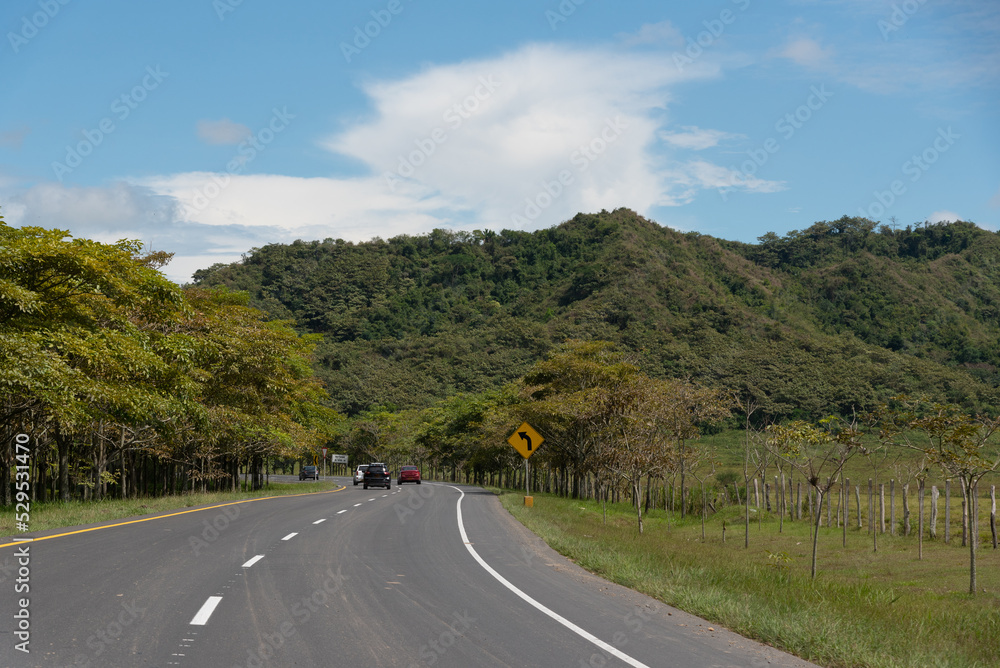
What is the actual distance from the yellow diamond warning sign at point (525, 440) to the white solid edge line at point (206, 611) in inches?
854

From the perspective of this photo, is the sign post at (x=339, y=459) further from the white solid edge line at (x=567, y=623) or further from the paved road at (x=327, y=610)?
the white solid edge line at (x=567, y=623)

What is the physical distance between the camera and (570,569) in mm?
13812

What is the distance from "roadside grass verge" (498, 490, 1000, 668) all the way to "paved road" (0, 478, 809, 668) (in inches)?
17.7

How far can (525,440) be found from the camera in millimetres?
31500

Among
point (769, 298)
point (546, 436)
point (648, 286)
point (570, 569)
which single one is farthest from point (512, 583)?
point (769, 298)

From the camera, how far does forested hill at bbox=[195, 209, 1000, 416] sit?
107188mm

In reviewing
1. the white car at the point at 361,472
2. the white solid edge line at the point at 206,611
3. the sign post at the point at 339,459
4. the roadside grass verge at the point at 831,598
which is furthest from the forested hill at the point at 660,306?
the white solid edge line at the point at 206,611

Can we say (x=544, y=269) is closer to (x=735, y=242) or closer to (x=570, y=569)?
(x=735, y=242)

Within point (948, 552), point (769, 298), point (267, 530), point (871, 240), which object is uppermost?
point (871, 240)

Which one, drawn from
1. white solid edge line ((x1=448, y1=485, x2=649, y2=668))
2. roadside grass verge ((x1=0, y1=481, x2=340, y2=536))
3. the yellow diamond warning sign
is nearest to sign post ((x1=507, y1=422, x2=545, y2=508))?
the yellow diamond warning sign

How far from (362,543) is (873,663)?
11.3 meters

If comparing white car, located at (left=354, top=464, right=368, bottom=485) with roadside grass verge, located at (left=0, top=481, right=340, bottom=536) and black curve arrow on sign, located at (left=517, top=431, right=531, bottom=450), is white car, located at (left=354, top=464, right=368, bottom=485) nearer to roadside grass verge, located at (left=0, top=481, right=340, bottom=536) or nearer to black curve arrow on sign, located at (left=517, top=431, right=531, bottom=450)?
Result: black curve arrow on sign, located at (left=517, top=431, right=531, bottom=450)

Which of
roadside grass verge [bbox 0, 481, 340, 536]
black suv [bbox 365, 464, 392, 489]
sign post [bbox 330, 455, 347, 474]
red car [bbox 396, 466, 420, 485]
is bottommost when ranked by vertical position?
sign post [bbox 330, 455, 347, 474]

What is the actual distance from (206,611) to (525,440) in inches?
917
